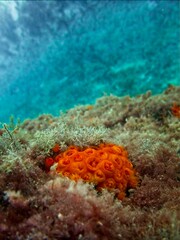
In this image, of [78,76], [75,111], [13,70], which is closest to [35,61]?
[13,70]

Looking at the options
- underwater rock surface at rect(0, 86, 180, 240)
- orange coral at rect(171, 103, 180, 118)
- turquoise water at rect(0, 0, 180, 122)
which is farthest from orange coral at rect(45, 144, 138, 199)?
turquoise water at rect(0, 0, 180, 122)

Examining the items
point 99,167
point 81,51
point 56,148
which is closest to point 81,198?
point 99,167

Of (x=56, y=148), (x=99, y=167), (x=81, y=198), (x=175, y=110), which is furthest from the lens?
(x=175, y=110)

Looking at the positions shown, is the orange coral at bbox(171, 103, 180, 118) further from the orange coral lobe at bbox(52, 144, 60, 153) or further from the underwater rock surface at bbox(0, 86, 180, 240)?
the orange coral lobe at bbox(52, 144, 60, 153)

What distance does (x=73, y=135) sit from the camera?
16.8ft

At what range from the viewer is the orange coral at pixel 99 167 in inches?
169

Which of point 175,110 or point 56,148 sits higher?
point 175,110

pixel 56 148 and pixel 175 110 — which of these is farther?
Result: pixel 175 110

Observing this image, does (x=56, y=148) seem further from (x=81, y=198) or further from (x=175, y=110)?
(x=175, y=110)

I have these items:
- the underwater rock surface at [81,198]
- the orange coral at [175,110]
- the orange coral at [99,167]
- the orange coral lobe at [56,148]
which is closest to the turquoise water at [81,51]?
the orange coral at [175,110]

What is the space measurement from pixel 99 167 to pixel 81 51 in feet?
47.5

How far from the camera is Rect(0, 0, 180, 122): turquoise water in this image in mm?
15867

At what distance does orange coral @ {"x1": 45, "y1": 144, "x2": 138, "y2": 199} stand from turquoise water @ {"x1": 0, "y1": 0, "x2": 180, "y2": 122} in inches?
485

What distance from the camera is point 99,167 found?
4375 millimetres
